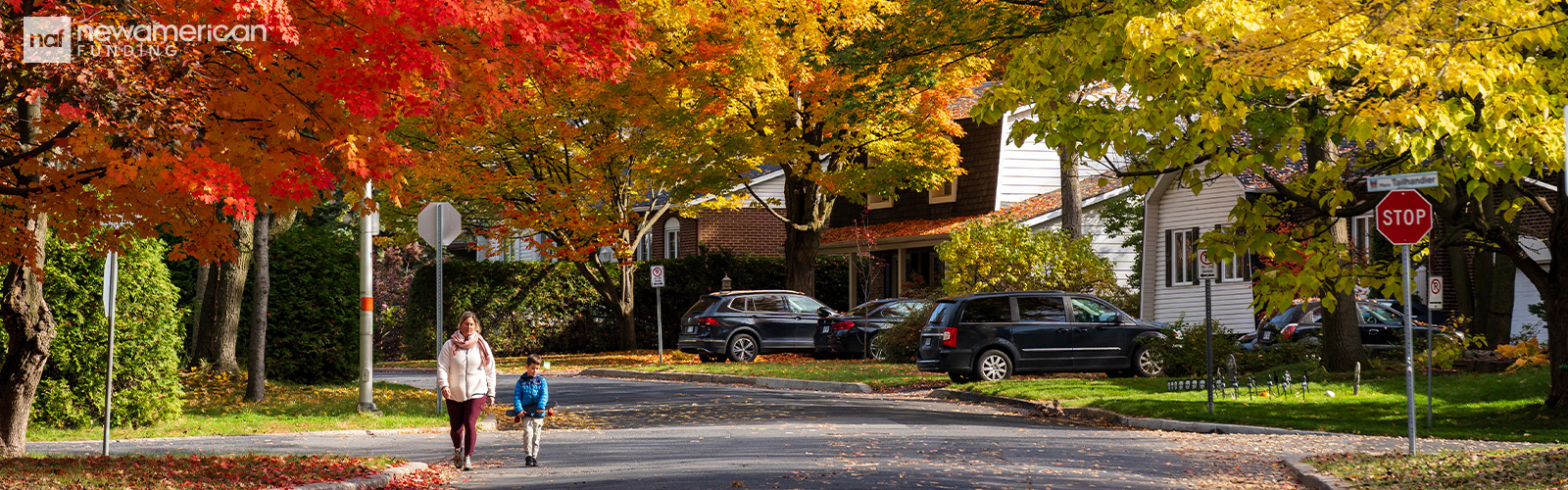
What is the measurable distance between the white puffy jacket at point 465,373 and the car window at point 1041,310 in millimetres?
11847

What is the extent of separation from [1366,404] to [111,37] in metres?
14.1

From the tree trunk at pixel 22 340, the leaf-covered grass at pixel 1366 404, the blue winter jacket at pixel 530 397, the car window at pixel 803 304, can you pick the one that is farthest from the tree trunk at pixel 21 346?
the car window at pixel 803 304

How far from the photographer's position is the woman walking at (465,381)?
12164mm

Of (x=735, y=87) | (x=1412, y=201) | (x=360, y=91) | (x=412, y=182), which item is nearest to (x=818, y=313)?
(x=735, y=87)

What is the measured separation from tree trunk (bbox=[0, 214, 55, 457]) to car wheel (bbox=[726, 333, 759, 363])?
20052mm

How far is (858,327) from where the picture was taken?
98.9 feet

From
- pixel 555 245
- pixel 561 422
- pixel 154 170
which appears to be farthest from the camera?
pixel 555 245

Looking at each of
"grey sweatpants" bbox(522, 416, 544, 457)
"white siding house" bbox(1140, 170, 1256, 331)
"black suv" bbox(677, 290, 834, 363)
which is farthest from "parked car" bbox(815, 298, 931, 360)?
"grey sweatpants" bbox(522, 416, 544, 457)

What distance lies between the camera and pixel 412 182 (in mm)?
32500

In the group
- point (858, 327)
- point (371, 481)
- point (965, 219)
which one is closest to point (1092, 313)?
point (858, 327)

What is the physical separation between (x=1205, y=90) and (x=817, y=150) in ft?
60.8

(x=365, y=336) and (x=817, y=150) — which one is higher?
(x=817, y=150)

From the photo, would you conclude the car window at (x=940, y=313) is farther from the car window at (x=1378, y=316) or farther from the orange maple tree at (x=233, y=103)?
the orange maple tree at (x=233, y=103)

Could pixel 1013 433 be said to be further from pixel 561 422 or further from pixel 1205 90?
pixel 561 422
